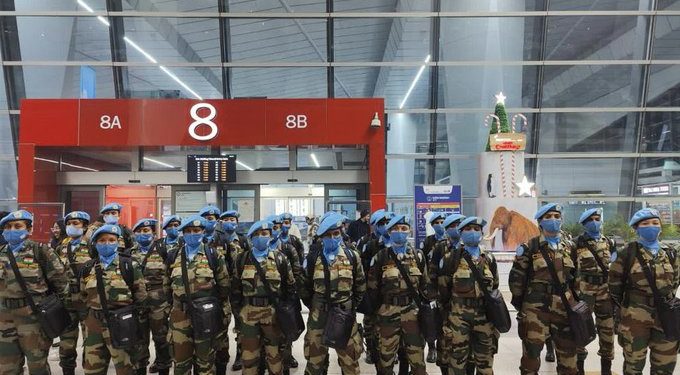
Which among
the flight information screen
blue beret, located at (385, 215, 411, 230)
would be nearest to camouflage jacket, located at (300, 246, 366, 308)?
blue beret, located at (385, 215, 411, 230)

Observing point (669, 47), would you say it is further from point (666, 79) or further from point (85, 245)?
point (85, 245)

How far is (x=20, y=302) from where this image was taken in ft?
14.4

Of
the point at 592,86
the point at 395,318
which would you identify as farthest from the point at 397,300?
the point at 592,86

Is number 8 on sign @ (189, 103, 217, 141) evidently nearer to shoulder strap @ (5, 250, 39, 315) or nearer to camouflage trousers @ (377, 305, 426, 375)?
shoulder strap @ (5, 250, 39, 315)

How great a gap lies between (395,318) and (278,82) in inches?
388

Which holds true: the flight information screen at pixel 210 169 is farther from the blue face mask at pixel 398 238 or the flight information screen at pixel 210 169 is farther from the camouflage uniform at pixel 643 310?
the camouflage uniform at pixel 643 310

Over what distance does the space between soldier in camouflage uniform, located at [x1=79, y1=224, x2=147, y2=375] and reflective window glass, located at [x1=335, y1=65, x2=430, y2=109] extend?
9473 millimetres

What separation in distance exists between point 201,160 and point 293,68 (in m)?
4.08

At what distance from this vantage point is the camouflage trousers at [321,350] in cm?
424

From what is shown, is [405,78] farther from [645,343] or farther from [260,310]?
[260,310]

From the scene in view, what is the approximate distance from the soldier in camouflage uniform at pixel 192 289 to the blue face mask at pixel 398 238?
1.63 m

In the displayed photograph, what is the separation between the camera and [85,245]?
5652 mm

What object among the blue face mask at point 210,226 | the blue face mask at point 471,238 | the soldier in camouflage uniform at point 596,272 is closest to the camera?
the blue face mask at point 471,238

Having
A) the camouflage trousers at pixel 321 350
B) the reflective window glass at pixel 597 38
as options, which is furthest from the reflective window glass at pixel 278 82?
the camouflage trousers at pixel 321 350
